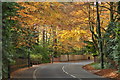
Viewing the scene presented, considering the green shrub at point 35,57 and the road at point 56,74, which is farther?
the green shrub at point 35,57

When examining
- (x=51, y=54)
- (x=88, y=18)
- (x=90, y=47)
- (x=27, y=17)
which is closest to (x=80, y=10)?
(x=88, y=18)

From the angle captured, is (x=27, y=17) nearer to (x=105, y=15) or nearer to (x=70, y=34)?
(x=70, y=34)

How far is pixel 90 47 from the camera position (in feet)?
136

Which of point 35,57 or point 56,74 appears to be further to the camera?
point 35,57

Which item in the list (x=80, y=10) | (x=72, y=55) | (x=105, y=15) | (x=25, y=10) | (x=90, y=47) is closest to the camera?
(x=25, y=10)

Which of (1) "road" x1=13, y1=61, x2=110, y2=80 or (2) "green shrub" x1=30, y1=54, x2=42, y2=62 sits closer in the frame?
(1) "road" x1=13, y1=61, x2=110, y2=80

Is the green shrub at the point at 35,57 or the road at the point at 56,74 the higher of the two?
the green shrub at the point at 35,57

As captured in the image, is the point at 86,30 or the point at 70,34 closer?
the point at 70,34

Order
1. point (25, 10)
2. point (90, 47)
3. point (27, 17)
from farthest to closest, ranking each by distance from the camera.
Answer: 1. point (90, 47)
2. point (27, 17)
3. point (25, 10)

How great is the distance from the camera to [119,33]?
22578mm

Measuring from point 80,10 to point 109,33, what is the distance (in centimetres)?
651

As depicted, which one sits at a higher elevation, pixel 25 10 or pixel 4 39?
pixel 25 10

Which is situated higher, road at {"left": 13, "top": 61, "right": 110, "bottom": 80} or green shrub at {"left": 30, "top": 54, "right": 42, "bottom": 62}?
green shrub at {"left": 30, "top": 54, "right": 42, "bottom": 62}

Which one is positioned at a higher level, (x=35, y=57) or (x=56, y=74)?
(x=35, y=57)
